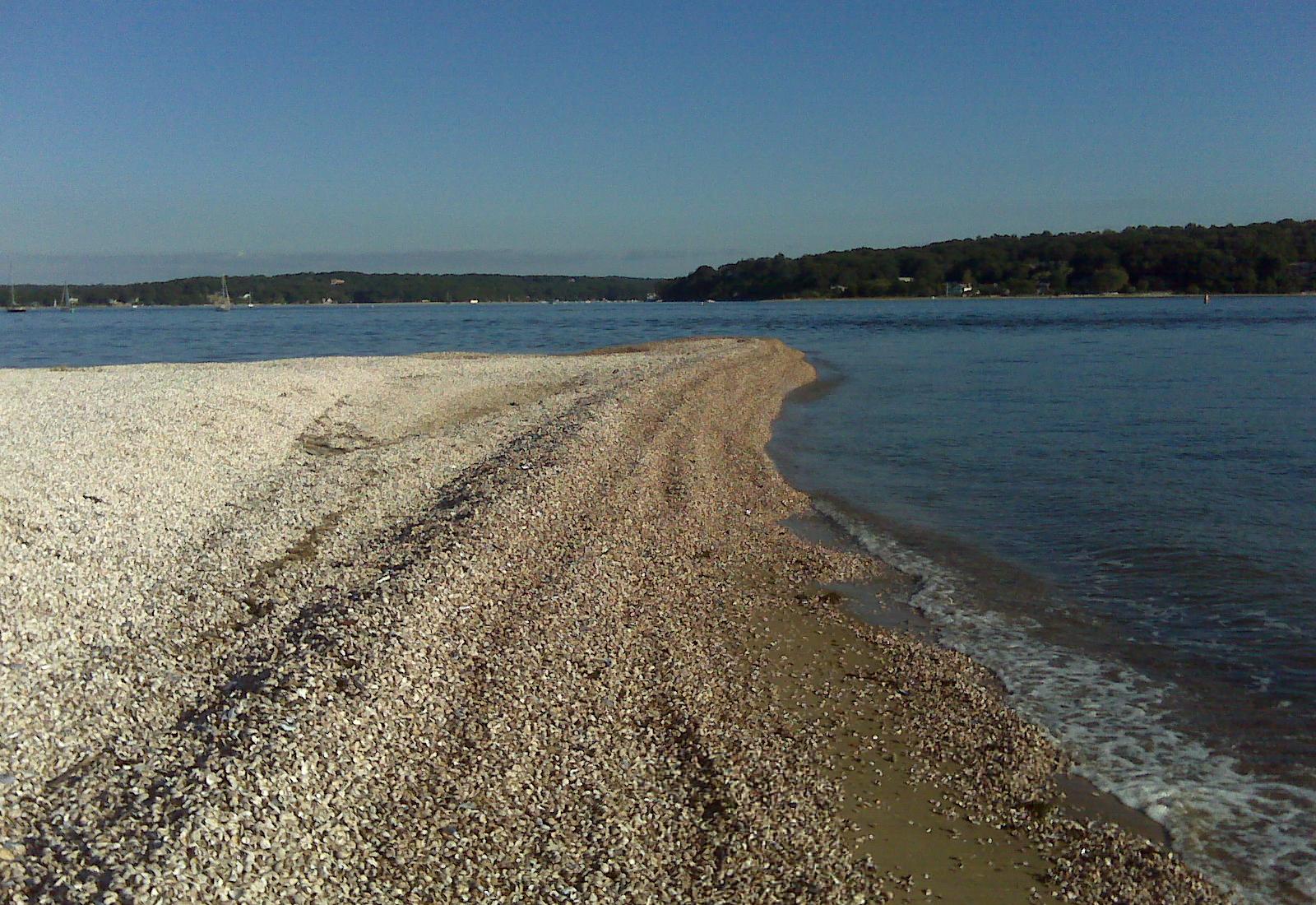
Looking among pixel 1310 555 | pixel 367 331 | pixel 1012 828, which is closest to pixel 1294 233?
pixel 367 331

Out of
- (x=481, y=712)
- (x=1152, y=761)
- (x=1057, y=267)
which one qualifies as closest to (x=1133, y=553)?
(x=1152, y=761)

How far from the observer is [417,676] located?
20.7 ft

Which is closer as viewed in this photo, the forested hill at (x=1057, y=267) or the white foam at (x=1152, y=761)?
the white foam at (x=1152, y=761)

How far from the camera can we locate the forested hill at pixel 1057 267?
122 m

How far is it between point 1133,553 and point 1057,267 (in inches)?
5721

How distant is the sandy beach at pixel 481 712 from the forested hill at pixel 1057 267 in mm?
135858

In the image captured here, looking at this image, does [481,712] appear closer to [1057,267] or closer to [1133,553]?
[1133,553]

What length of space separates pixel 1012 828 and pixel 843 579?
489 cm

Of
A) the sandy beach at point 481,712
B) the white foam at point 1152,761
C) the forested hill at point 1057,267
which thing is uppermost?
the forested hill at point 1057,267

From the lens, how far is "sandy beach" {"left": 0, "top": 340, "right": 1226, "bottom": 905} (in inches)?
180

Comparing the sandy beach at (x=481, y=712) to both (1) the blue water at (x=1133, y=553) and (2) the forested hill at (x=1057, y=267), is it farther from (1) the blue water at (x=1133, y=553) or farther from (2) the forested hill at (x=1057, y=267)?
(2) the forested hill at (x=1057, y=267)

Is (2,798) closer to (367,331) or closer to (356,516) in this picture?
(356,516)

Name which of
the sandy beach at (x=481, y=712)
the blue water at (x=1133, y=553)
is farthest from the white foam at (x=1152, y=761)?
the sandy beach at (x=481, y=712)

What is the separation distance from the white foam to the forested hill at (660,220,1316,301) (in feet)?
448
